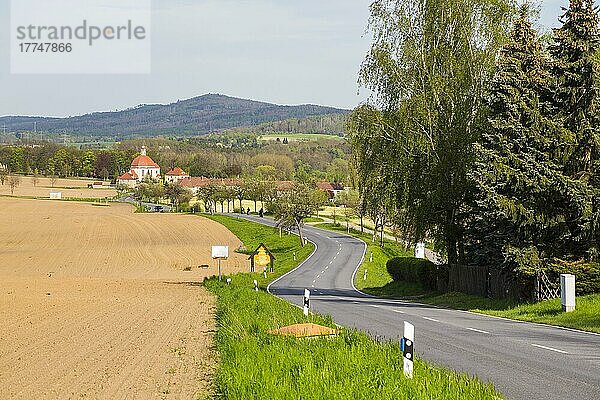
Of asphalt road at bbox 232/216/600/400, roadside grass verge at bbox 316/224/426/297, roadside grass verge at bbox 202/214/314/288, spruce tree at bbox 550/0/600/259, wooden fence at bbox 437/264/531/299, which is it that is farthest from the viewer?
roadside grass verge at bbox 202/214/314/288

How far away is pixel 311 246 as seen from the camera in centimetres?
9375

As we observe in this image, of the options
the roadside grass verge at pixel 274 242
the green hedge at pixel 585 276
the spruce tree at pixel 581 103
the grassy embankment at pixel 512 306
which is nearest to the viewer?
the grassy embankment at pixel 512 306

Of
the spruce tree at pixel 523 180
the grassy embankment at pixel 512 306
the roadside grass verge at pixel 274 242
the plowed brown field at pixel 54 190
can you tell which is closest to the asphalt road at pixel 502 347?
the grassy embankment at pixel 512 306

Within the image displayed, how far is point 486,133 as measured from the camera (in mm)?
30250

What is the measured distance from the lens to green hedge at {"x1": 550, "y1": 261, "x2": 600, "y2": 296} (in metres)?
25.7

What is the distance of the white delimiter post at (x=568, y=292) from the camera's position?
22734mm

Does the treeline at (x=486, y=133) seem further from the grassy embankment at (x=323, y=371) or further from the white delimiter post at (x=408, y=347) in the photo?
the white delimiter post at (x=408, y=347)

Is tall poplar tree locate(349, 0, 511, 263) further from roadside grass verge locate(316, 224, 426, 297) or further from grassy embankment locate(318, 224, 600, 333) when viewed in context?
roadside grass verge locate(316, 224, 426, 297)

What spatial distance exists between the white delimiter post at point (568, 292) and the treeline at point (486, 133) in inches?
125

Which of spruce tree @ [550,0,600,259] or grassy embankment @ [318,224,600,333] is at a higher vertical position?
spruce tree @ [550,0,600,259]

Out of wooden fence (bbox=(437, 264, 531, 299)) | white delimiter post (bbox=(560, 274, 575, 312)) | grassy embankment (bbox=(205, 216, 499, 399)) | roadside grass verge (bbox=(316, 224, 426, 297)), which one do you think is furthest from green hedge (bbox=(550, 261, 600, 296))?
roadside grass verge (bbox=(316, 224, 426, 297))

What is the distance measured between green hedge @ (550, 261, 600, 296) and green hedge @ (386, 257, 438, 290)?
46.0 feet

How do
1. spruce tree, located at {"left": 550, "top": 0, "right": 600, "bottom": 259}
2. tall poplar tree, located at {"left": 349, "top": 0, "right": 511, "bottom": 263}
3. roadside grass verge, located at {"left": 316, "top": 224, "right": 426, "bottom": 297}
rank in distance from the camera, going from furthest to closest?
1. roadside grass verge, located at {"left": 316, "top": 224, "right": 426, "bottom": 297}
2. tall poplar tree, located at {"left": 349, "top": 0, "right": 511, "bottom": 263}
3. spruce tree, located at {"left": 550, "top": 0, "right": 600, "bottom": 259}

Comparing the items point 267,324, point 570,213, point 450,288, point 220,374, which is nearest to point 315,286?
point 450,288
